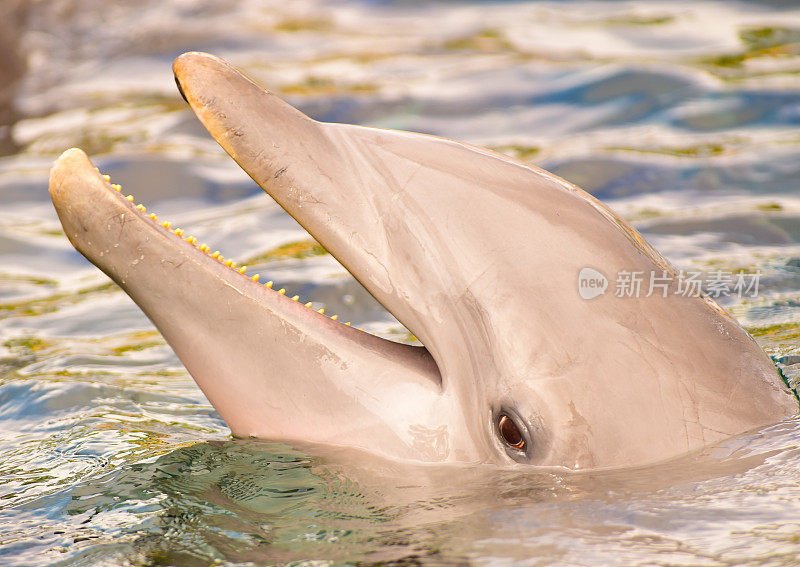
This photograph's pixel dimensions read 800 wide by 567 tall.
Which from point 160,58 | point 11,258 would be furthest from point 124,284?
point 160,58

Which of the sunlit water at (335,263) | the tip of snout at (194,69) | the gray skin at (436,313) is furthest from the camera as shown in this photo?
the tip of snout at (194,69)

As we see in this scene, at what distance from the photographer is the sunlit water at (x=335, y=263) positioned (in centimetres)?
319

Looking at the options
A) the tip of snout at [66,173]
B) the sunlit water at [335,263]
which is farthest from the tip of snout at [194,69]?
the sunlit water at [335,263]

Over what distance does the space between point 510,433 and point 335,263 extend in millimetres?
3901

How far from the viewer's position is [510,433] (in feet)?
11.2

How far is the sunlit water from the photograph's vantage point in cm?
319

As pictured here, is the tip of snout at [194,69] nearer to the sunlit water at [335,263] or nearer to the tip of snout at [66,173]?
the tip of snout at [66,173]

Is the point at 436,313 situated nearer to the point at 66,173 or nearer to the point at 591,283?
the point at 591,283

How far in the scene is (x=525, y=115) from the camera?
10.2 metres

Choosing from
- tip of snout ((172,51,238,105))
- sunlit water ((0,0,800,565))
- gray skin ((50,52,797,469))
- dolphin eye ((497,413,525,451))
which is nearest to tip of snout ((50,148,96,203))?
gray skin ((50,52,797,469))

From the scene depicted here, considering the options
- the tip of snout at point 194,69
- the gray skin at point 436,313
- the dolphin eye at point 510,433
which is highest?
the tip of snout at point 194,69

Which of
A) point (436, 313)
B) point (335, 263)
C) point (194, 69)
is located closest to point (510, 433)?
point (436, 313)

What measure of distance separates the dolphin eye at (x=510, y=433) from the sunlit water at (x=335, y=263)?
0.10m

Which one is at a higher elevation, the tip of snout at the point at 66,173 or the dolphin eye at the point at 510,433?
the tip of snout at the point at 66,173
